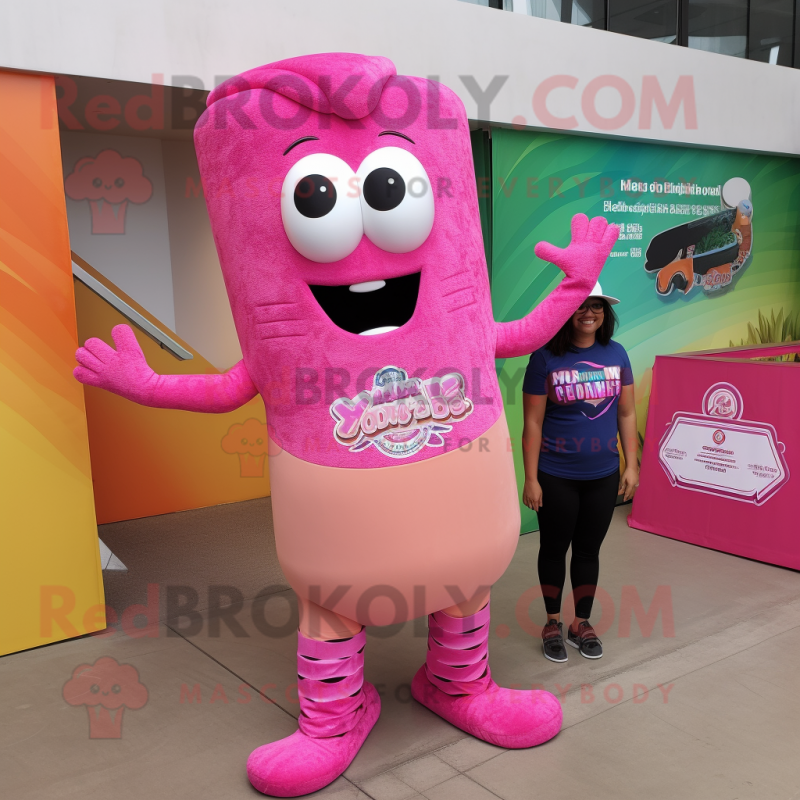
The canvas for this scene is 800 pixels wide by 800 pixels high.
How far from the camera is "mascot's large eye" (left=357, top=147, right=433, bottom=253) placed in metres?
2.17

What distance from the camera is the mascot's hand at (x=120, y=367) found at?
246cm

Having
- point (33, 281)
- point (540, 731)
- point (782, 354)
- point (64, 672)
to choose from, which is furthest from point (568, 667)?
point (782, 354)

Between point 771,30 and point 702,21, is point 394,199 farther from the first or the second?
point 771,30

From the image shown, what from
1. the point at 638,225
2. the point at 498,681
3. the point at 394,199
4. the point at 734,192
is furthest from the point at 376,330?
the point at 734,192

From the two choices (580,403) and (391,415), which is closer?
(391,415)

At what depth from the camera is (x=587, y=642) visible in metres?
3.18

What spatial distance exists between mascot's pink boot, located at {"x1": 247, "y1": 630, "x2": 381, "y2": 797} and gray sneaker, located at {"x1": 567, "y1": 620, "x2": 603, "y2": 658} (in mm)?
1050

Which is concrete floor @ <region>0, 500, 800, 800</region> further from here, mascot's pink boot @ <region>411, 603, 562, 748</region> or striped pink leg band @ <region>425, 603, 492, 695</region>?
striped pink leg band @ <region>425, 603, 492, 695</region>

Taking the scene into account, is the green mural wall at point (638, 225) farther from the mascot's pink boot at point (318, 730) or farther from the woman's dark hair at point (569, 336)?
the mascot's pink boot at point (318, 730)

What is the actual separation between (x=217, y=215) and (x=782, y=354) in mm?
4158

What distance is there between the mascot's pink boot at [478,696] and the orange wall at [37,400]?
5.23 feet

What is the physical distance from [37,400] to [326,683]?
1651 millimetres

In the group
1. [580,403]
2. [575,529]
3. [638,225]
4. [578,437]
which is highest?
[638,225]

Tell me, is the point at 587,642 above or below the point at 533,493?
below
